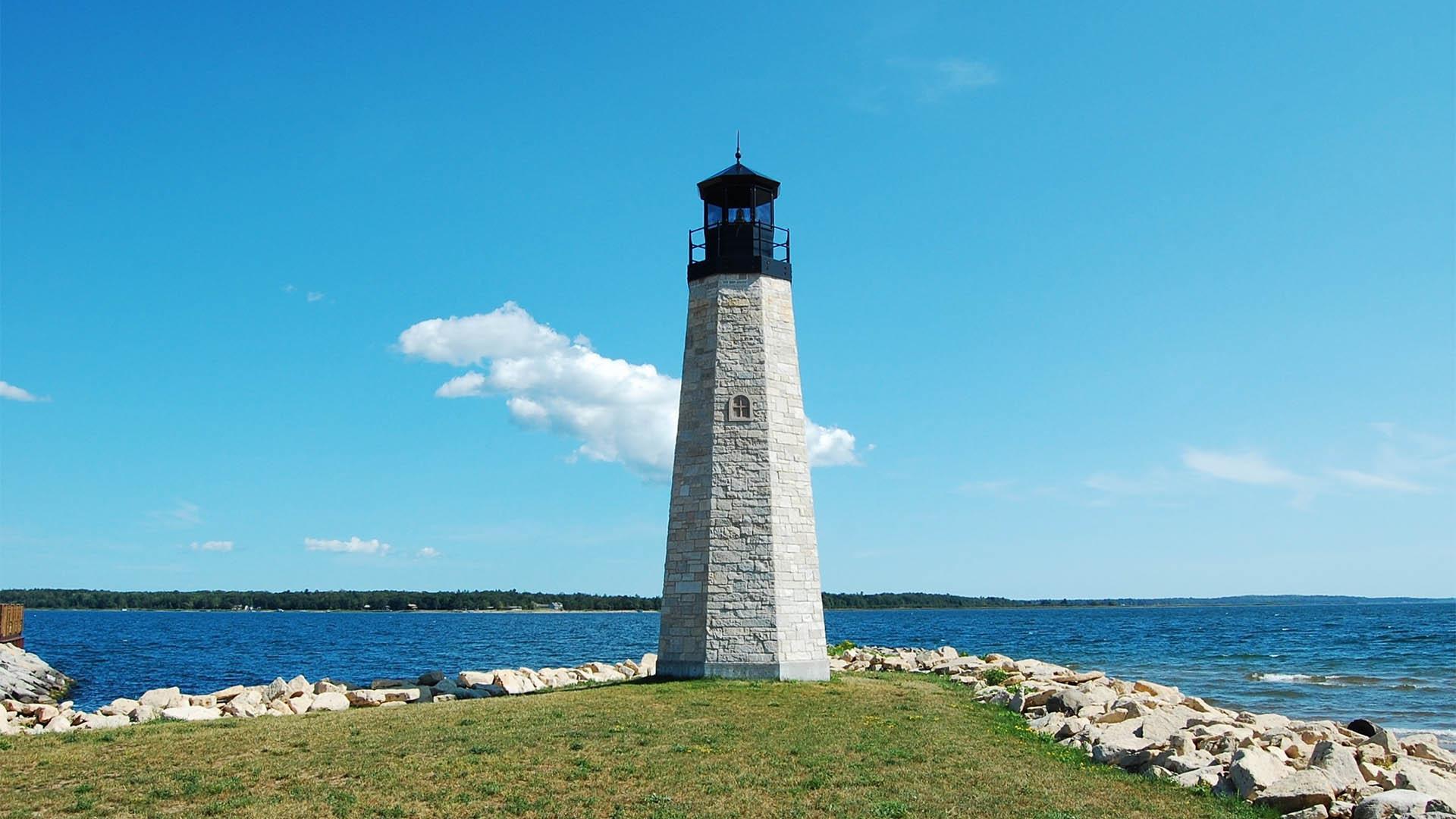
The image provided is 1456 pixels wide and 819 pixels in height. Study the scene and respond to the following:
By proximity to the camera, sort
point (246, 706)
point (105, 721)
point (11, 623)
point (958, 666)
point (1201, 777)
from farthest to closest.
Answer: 1. point (11, 623)
2. point (958, 666)
3. point (246, 706)
4. point (105, 721)
5. point (1201, 777)

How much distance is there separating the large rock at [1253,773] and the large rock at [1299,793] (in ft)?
0.39

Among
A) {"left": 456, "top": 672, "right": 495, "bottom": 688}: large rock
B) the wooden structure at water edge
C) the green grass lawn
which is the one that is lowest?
the green grass lawn

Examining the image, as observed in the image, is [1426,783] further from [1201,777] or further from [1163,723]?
[1163,723]

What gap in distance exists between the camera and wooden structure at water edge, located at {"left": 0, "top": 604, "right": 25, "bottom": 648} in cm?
3643

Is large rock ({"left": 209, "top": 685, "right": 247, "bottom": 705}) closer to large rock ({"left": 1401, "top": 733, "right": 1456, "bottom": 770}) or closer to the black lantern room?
the black lantern room

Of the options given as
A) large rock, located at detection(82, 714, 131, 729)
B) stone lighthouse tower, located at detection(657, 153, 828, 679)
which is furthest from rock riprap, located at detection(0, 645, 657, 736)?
stone lighthouse tower, located at detection(657, 153, 828, 679)

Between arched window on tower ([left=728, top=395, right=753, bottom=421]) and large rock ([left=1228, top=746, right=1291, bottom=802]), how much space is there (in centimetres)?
1027

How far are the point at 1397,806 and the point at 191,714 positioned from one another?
1683cm

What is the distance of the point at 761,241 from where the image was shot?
21.6m

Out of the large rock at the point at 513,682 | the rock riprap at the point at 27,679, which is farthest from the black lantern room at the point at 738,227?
the rock riprap at the point at 27,679

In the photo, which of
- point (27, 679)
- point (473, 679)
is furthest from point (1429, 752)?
point (27, 679)

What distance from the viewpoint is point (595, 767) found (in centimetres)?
1271

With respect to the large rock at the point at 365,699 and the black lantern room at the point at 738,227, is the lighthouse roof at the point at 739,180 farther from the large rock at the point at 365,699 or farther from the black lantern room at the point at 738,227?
the large rock at the point at 365,699

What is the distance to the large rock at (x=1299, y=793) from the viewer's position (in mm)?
10633
